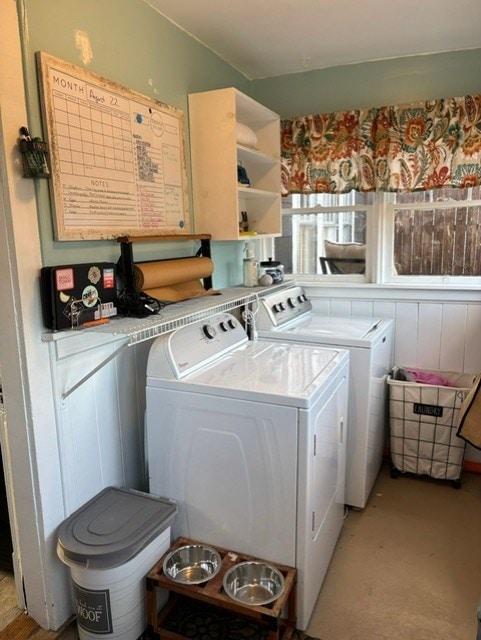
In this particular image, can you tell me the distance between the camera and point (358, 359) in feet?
7.72

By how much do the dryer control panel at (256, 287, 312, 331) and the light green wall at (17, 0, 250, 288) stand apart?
0.32 metres

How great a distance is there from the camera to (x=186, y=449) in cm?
189

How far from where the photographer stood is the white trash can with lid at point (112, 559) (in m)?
1.58

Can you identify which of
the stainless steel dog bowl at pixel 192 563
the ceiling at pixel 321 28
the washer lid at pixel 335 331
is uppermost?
the ceiling at pixel 321 28

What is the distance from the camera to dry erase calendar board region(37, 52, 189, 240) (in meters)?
1.62

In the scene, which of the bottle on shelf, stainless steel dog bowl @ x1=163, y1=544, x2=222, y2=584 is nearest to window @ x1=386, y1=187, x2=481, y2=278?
the bottle on shelf

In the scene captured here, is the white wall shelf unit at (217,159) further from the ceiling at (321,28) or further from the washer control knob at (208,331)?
the washer control knob at (208,331)

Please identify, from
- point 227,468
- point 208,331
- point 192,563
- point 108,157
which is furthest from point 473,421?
point 108,157

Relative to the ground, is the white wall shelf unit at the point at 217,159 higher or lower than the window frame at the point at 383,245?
higher

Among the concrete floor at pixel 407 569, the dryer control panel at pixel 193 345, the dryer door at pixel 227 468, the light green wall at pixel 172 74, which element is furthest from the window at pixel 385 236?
the dryer door at pixel 227 468

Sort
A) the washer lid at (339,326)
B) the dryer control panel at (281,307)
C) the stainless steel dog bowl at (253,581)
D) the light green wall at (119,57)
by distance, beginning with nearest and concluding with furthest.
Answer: the light green wall at (119,57) < the stainless steel dog bowl at (253,581) < the washer lid at (339,326) < the dryer control panel at (281,307)

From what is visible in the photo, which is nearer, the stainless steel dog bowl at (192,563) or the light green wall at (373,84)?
the stainless steel dog bowl at (192,563)

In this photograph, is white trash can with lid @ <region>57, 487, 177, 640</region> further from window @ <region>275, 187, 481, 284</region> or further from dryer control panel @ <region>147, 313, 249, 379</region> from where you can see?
window @ <region>275, 187, 481, 284</region>

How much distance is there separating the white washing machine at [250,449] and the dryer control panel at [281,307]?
20.3 inches
